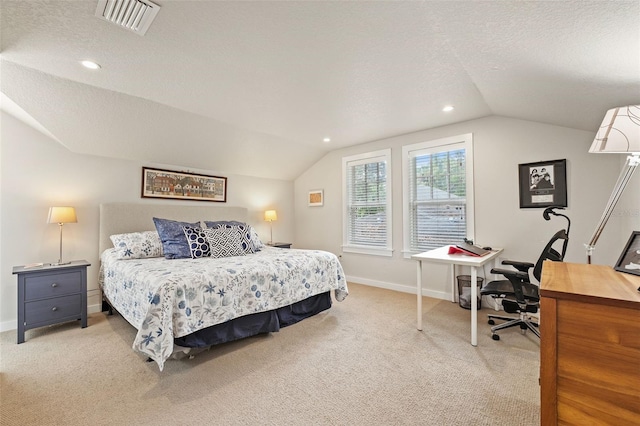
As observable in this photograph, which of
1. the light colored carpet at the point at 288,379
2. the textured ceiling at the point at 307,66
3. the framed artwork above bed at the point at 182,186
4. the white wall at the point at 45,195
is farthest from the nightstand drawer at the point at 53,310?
the textured ceiling at the point at 307,66

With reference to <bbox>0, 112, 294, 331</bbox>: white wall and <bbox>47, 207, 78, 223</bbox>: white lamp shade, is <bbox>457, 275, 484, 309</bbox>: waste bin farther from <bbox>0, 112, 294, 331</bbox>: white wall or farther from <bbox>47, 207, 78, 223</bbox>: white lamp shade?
<bbox>47, 207, 78, 223</bbox>: white lamp shade

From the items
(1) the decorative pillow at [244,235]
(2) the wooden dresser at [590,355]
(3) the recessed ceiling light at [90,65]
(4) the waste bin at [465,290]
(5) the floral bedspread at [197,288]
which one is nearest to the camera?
(2) the wooden dresser at [590,355]

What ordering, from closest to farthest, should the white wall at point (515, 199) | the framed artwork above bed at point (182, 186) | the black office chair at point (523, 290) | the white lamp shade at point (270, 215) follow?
1. the black office chair at point (523, 290)
2. the white wall at point (515, 199)
3. the framed artwork above bed at point (182, 186)
4. the white lamp shade at point (270, 215)

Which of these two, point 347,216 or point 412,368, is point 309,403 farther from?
point 347,216

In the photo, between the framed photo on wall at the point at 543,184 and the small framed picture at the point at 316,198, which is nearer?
the framed photo on wall at the point at 543,184

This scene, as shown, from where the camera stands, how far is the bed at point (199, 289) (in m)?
1.96

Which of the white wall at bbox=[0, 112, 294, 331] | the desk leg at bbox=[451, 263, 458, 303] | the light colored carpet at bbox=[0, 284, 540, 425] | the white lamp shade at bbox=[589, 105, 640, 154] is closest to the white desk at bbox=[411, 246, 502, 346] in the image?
the light colored carpet at bbox=[0, 284, 540, 425]

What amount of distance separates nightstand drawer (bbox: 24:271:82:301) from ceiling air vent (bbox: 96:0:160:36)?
8.34 feet

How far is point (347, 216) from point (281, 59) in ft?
10.3

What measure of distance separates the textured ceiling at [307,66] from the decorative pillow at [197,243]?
137 centimetres

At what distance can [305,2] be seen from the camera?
60.8 inches

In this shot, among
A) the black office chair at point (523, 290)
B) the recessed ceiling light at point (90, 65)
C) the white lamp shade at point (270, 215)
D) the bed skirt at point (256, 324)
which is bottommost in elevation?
the bed skirt at point (256, 324)

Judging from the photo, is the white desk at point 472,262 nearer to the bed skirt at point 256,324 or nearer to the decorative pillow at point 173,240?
the bed skirt at point 256,324

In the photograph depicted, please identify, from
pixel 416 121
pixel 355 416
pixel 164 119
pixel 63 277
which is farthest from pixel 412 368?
Answer: pixel 164 119
